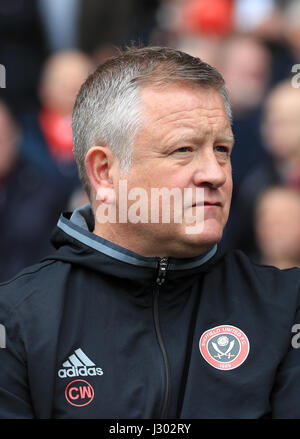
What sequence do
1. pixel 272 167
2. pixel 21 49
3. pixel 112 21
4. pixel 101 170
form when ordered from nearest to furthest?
pixel 101 170 < pixel 272 167 < pixel 21 49 < pixel 112 21

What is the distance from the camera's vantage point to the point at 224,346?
2.02m

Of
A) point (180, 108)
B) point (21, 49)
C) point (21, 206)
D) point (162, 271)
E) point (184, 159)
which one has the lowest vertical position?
point (21, 206)

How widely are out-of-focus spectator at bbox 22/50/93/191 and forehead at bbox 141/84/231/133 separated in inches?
88.9

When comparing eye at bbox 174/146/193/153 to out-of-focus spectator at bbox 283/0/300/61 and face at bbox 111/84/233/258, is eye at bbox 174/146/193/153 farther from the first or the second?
out-of-focus spectator at bbox 283/0/300/61

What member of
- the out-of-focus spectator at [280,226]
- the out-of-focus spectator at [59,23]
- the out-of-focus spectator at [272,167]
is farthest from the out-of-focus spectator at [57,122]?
the out-of-focus spectator at [280,226]

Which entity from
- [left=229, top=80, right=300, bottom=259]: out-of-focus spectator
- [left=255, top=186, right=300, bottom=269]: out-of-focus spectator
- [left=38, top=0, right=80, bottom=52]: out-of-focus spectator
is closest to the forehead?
[left=255, top=186, right=300, bottom=269]: out-of-focus spectator

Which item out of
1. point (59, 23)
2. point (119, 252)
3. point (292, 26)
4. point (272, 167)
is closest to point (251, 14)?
point (292, 26)

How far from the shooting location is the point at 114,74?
218 cm

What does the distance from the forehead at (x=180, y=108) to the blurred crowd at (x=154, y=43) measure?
1.96m

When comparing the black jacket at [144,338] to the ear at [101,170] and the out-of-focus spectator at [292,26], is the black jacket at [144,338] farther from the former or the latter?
the out-of-focus spectator at [292,26]

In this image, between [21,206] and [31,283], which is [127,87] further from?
[21,206]

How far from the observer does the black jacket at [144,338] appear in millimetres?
1921

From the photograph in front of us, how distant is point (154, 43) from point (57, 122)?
33.3 inches

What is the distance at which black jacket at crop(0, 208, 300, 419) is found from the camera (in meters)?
1.92
